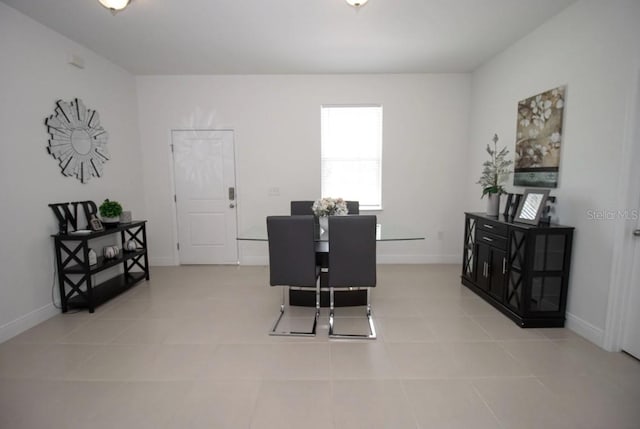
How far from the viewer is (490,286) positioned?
125 inches

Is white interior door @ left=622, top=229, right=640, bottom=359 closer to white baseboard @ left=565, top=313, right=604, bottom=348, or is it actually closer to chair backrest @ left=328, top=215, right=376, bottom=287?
white baseboard @ left=565, top=313, right=604, bottom=348

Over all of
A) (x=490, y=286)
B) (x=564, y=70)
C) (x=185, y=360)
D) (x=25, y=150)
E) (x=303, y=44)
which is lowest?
(x=185, y=360)

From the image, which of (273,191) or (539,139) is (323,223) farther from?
(539,139)

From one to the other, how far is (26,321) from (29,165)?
54.9 inches

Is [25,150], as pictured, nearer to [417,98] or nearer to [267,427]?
[267,427]

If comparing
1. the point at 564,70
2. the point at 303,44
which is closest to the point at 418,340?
the point at 564,70

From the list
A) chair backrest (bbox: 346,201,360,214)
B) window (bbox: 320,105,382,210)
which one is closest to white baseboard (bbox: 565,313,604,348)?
chair backrest (bbox: 346,201,360,214)

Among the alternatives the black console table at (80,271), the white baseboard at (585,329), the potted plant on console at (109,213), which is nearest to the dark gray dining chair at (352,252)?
the white baseboard at (585,329)

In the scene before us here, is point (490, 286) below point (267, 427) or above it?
above

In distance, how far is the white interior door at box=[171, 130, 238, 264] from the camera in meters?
4.52

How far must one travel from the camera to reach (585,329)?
248 cm

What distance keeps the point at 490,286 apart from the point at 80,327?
3974 mm

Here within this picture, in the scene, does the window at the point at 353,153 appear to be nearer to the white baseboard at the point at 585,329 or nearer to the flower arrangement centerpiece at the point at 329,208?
the flower arrangement centerpiece at the point at 329,208

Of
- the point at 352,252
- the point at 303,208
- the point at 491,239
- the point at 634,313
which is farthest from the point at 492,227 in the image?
the point at 303,208
